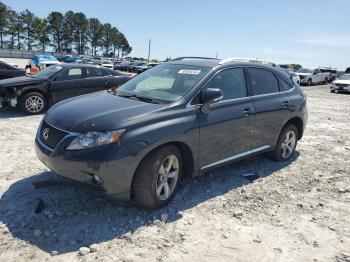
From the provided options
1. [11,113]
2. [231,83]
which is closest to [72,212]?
[231,83]

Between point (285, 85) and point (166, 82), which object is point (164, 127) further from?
point (285, 85)

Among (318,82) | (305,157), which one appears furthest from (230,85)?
(318,82)

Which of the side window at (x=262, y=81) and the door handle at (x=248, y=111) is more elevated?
the side window at (x=262, y=81)

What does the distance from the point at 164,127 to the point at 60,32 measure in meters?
97.9

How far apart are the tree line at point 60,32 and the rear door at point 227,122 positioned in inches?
3256

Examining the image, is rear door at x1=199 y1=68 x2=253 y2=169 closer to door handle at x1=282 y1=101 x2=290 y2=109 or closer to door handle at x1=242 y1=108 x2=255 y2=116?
door handle at x1=242 y1=108 x2=255 y2=116

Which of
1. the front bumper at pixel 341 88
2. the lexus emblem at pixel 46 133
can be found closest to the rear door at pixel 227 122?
the lexus emblem at pixel 46 133

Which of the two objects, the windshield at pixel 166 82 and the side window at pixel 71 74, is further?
the side window at pixel 71 74

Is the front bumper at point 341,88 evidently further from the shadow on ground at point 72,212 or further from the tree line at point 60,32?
the tree line at point 60,32

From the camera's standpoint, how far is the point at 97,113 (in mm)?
4121

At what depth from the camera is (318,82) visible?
34.2 metres

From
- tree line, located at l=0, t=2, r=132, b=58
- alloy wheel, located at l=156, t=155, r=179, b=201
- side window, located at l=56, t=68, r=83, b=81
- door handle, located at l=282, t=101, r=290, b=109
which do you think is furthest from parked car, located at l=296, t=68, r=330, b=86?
tree line, located at l=0, t=2, r=132, b=58

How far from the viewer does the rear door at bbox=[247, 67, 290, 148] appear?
5521mm

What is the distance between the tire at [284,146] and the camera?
6.21 metres
